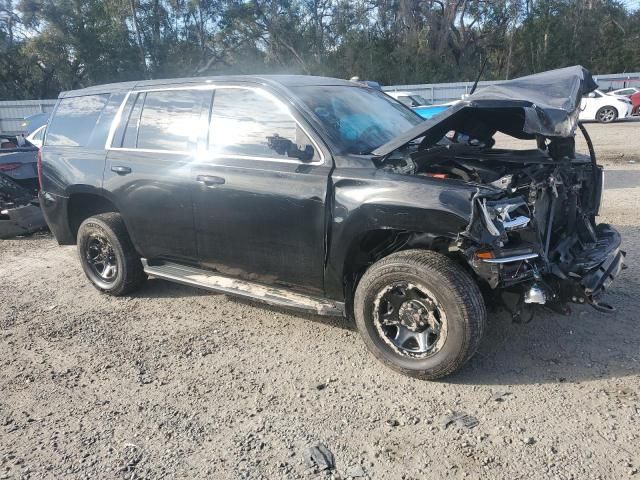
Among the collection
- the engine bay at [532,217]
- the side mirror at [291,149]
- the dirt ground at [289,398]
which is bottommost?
the dirt ground at [289,398]

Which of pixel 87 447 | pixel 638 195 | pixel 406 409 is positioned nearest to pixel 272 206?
pixel 406 409

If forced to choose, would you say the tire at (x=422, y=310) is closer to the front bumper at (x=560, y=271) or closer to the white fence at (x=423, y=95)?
the front bumper at (x=560, y=271)

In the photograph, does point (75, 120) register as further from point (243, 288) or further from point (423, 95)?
point (423, 95)

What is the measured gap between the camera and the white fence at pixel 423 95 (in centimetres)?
2586

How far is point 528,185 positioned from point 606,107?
19890mm

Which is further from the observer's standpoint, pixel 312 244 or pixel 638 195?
pixel 638 195

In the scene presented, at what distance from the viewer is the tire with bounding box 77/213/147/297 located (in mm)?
5035

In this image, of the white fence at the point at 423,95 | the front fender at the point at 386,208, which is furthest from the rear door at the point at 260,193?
the white fence at the point at 423,95

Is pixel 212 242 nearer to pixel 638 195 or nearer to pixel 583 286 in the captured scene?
pixel 583 286

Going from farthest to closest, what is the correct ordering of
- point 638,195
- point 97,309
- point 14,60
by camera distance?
point 14,60
point 638,195
point 97,309

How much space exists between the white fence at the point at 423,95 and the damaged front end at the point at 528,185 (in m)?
22.5

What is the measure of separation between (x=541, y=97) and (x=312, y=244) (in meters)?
1.82

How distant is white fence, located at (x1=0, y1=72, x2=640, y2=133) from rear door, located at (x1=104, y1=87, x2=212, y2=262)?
74.9 feet

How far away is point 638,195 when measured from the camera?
7.98m
